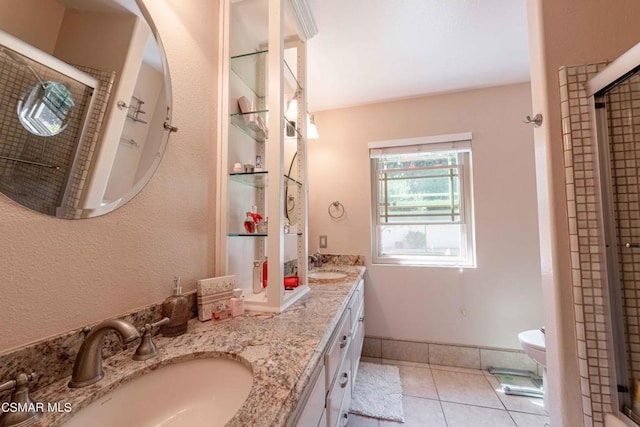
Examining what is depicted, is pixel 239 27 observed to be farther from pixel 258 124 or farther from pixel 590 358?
pixel 590 358

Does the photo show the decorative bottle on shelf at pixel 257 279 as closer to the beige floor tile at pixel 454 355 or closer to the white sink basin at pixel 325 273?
the white sink basin at pixel 325 273

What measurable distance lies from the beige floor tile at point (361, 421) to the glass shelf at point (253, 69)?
6.65 feet

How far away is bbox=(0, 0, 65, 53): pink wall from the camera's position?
0.52 m

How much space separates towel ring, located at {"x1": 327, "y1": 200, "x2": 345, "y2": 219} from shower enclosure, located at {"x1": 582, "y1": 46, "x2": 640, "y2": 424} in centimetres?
189

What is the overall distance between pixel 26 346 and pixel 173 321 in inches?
12.2

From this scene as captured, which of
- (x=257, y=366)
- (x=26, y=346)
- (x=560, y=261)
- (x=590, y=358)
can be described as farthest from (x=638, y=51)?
(x=26, y=346)

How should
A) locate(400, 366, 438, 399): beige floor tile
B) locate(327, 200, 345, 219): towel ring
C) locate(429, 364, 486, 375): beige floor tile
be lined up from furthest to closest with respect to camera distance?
locate(327, 200, 345, 219): towel ring
locate(429, 364, 486, 375): beige floor tile
locate(400, 366, 438, 399): beige floor tile

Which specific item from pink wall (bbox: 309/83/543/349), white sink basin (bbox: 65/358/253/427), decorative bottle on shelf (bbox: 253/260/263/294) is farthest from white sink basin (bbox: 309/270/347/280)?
white sink basin (bbox: 65/358/253/427)

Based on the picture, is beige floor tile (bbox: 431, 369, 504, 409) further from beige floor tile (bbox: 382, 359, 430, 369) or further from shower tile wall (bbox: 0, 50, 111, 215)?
shower tile wall (bbox: 0, 50, 111, 215)

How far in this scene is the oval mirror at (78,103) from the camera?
0.53 meters

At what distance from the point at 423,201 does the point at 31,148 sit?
250 cm

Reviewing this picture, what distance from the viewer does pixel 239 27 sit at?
128 centimetres

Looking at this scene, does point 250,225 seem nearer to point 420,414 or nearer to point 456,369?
point 420,414

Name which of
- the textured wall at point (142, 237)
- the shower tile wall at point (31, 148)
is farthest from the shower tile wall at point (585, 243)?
the shower tile wall at point (31, 148)
